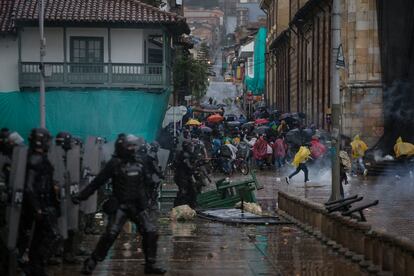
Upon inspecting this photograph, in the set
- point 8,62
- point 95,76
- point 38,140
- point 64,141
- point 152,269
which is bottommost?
point 152,269

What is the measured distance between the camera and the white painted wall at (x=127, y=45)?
34969 mm

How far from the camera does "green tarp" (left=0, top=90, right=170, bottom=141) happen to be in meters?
30.5

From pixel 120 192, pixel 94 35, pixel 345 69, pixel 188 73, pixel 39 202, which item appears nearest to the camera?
pixel 39 202

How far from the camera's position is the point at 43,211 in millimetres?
9359

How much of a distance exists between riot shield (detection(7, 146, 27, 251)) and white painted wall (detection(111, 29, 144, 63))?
26.0m

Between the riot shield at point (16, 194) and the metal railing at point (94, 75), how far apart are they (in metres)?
25.0

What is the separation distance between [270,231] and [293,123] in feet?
91.6

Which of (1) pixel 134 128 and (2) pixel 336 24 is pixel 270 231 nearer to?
(2) pixel 336 24

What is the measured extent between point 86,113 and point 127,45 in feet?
17.2

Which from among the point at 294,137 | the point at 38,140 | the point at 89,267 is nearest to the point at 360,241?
the point at 89,267

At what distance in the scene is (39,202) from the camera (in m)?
9.37

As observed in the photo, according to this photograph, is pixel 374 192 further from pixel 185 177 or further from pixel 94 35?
pixel 94 35

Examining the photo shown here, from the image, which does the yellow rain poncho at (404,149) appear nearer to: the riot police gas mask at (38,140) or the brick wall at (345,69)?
the brick wall at (345,69)

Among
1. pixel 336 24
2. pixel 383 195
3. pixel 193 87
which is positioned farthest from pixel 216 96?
pixel 336 24
